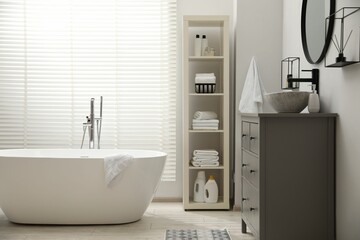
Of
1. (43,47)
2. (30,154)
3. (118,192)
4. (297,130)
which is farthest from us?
(43,47)

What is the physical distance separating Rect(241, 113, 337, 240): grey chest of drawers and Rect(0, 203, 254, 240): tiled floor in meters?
0.70

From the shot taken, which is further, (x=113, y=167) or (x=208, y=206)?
(x=208, y=206)

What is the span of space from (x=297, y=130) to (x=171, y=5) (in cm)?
240

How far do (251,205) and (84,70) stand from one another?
2379 millimetres

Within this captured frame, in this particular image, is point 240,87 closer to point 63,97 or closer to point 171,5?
point 171,5

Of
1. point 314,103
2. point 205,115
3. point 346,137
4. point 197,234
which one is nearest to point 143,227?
point 197,234

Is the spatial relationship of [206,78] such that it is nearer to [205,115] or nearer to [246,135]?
[205,115]

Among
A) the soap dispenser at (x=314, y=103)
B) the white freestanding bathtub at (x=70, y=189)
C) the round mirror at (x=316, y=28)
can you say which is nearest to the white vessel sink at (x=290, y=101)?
the soap dispenser at (x=314, y=103)

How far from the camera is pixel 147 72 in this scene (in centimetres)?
511

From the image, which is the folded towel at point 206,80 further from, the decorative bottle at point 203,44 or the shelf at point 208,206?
the shelf at point 208,206

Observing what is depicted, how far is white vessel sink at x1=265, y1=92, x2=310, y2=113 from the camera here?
3236mm

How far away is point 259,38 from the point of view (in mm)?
4746

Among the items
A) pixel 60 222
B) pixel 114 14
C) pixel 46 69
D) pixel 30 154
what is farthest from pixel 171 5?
pixel 60 222

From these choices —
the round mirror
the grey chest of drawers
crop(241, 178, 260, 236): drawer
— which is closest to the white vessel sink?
the grey chest of drawers
